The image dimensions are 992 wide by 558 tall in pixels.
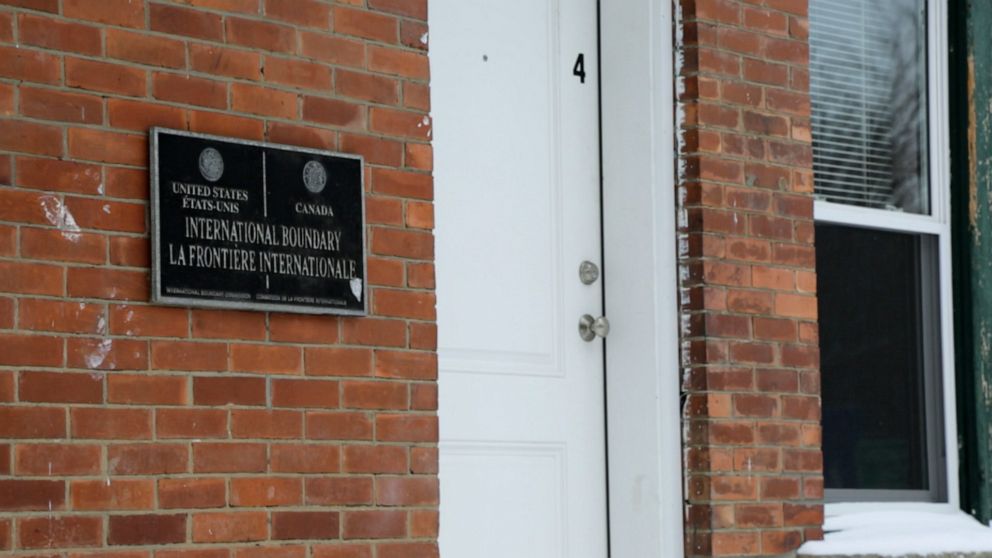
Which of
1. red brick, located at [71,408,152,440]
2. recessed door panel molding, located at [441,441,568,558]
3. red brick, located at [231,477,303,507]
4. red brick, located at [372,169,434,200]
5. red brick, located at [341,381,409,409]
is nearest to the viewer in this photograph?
red brick, located at [71,408,152,440]

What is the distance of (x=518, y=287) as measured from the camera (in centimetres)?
473

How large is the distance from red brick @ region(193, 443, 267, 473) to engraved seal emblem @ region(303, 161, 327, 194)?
0.62 metres

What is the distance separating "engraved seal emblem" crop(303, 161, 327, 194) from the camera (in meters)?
3.81

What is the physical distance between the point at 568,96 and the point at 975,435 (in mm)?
1927

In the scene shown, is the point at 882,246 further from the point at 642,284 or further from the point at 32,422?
the point at 32,422

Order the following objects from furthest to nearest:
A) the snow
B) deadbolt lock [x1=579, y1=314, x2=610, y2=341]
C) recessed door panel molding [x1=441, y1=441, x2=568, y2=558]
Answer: the snow → deadbolt lock [x1=579, y1=314, x2=610, y2=341] → recessed door panel molding [x1=441, y1=441, x2=568, y2=558]

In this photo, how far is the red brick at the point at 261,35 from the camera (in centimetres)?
376

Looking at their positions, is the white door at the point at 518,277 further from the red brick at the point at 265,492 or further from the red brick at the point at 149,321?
the red brick at the point at 149,321

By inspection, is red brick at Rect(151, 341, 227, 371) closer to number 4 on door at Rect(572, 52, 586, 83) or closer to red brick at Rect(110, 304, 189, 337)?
red brick at Rect(110, 304, 189, 337)

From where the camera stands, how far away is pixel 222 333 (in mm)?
3658

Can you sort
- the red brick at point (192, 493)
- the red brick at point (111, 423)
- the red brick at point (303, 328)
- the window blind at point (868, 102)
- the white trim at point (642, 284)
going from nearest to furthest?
the red brick at point (111, 423), the red brick at point (192, 493), the red brick at point (303, 328), the white trim at point (642, 284), the window blind at point (868, 102)

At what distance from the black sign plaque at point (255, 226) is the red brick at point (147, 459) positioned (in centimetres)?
32

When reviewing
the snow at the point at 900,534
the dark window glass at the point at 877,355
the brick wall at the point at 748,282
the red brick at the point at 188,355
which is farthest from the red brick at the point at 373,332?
the dark window glass at the point at 877,355

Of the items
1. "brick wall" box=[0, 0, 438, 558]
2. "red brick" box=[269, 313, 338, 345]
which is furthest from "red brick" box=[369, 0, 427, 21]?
"red brick" box=[269, 313, 338, 345]
